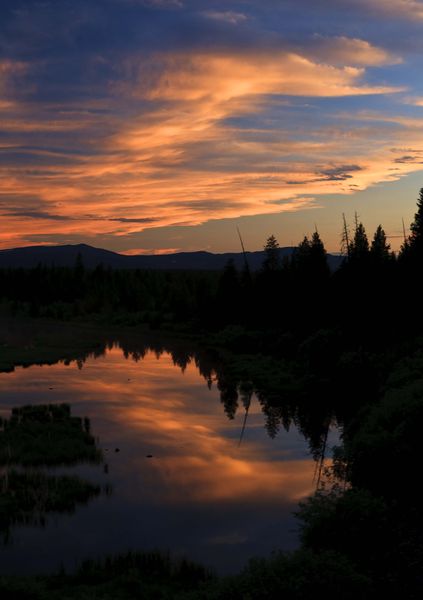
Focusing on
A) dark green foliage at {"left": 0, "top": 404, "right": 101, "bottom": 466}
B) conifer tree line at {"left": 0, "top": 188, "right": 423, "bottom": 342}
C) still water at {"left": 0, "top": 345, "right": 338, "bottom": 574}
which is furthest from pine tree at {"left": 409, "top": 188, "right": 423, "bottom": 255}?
dark green foliage at {"left": 0, "top": 404, "right": 101, "bottom": 466}

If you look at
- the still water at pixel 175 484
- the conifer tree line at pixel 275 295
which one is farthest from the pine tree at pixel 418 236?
the still water at pixel 175 484

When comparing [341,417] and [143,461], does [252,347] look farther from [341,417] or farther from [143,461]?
[143,461]

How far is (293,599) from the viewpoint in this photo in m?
12.2

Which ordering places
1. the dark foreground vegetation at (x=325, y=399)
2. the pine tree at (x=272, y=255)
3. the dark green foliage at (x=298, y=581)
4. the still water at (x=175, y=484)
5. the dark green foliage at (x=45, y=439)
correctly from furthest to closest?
the pine tree at (x=272, y=255), the dark green foliage at (x=45, y=439), the still water at (x=175, y=484), the dark foreground vegetation at (x=325, y=399), the dark green foliage at (x=298, y=581)

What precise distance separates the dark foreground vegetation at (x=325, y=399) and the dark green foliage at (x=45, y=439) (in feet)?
32.4

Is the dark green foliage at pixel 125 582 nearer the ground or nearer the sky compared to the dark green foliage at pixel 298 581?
nearer the ground

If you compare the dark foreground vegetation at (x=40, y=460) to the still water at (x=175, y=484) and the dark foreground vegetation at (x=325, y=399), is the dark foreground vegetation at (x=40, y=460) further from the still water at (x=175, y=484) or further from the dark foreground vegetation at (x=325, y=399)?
the dark foreground vegetation at (x=325, y=399)

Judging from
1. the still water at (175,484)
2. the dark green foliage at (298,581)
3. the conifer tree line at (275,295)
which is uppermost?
the conifer tree line at (275,295)

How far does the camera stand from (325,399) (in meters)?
41.2

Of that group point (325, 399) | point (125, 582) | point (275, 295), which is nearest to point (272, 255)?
point (275, 295)

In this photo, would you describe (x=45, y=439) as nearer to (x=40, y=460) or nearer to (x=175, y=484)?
(x=40, y=460)

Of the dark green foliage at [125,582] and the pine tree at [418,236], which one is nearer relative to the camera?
the dark green foliage at [125,582]

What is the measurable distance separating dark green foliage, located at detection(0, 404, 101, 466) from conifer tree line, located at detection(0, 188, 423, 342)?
27.8 metres

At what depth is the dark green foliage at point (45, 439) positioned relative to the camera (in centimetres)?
2548
